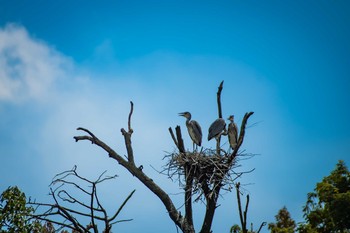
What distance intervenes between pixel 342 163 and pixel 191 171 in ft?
33.6

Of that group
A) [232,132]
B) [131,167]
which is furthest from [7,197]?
[232,132]

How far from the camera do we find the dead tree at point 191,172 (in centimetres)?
477

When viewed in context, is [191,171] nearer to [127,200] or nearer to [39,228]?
[39,228]

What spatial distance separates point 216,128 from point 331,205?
6.75 metres

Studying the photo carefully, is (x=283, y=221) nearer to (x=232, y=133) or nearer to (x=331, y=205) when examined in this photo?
(x=331, y=205)

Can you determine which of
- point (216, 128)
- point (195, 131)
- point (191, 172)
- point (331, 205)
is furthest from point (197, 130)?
point (331, 205)

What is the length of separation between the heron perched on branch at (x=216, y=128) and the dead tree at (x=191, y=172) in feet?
4.63

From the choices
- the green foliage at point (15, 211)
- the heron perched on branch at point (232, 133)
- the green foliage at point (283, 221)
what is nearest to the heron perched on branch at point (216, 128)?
the heron perched on branch at point (232, 133)

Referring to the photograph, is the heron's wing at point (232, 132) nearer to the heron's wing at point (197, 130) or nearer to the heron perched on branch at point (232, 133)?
the heron perched on branch at point (232, 133)

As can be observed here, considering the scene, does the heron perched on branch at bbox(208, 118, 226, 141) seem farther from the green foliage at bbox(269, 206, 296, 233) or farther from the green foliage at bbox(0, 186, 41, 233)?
the green foliage at bbox(269, 206, 296, 233)

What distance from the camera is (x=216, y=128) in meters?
8.69

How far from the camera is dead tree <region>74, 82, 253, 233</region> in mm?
4766

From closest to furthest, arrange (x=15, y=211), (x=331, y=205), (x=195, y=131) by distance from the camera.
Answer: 1. (x=15, y=211)
2. (x=195, y=131)
3. (x=331, y=205)

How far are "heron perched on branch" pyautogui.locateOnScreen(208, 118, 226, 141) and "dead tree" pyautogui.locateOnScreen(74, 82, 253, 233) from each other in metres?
1.41
